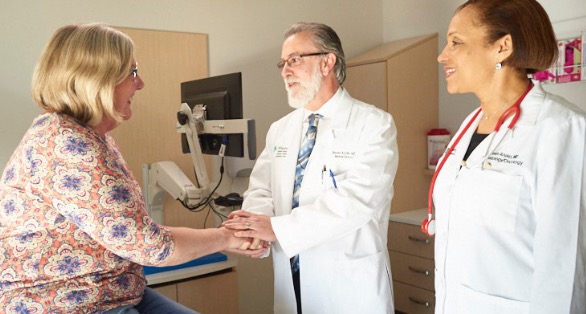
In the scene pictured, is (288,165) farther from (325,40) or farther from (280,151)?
(325,40)

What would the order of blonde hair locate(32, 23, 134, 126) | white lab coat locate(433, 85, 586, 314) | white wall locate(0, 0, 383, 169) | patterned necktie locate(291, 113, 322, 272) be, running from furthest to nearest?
1. white wall locate(0, 0, 383, 169)
2. patterned necktie locate(291, 113, 322, 272)
3. blonde hair locate(32, 23, 134, 126)
4. white lab coat locate(433, 85, 586, 314)

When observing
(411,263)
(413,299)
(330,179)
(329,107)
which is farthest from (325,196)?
(413,299)

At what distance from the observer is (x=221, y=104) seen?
2.37m

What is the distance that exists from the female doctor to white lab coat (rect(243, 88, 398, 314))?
1.12 feet

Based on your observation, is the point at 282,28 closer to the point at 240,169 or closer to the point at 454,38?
the point at 240,169

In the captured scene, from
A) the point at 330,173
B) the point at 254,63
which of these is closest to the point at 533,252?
the point at 330,173

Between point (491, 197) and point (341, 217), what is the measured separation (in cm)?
59

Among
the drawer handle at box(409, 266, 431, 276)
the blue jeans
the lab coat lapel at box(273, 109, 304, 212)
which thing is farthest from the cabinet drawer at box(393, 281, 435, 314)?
the blue jeans

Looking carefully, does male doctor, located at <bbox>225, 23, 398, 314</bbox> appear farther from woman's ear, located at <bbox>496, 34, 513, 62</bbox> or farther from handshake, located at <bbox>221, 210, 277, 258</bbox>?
woman's ear, located at <bbox>496, 34, 513, 62</bbox>

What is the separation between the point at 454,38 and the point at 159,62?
2.01m

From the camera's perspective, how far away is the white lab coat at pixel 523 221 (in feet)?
4.23

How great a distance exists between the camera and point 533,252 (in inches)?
53.1

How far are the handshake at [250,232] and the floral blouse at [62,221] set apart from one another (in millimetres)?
537

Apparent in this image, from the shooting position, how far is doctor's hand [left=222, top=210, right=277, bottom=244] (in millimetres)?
1897
